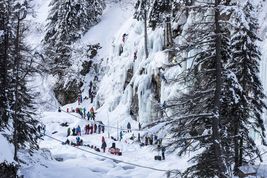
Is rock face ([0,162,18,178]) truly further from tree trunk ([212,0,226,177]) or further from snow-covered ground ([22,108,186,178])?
snow-covered ground ([22,108,186,178])

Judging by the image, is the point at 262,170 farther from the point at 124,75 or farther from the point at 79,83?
the point at 79,83

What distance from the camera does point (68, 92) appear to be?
54.0 metres

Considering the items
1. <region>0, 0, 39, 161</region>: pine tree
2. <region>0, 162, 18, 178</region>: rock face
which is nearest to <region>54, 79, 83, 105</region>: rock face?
<region>0, 0, 39, 161</region>: pine tree

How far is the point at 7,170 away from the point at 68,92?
41.0 meters

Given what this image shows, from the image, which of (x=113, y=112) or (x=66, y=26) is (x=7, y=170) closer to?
(x=113, y=112)

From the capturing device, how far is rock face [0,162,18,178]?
12.9m

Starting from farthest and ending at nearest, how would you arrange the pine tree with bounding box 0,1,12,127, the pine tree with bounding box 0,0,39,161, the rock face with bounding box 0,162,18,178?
the pine tree with bounding box 0,0,39,161 → the pine tree with bounding box 0,1,12,127 → the rock face with bounding box 0,162,18,178

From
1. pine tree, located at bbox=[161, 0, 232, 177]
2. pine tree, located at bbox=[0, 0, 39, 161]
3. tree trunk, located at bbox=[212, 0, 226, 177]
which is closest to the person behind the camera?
tree trunk, located at bbox=[212, 0, 226, 177]

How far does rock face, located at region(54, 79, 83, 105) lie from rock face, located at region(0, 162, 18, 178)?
39.9 metres

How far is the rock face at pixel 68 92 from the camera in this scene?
53.7 meters

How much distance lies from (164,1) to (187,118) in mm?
32054

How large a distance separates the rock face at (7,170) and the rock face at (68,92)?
39858mm

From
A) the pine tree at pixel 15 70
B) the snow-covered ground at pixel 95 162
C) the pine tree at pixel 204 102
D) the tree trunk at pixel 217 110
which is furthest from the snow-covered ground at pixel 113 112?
the tree trunk at pixel 217 110

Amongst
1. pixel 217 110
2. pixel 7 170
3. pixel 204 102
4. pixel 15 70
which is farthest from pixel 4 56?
pixel 217 110
